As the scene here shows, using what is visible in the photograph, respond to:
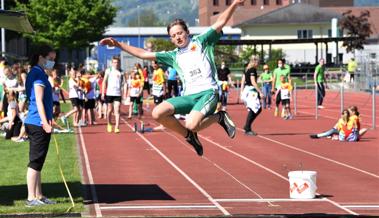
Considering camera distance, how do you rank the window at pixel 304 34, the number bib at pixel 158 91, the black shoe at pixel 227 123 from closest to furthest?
the black shoe at pixel 227 123
the number bib at pixel 158 91
the window at pixel 304 34

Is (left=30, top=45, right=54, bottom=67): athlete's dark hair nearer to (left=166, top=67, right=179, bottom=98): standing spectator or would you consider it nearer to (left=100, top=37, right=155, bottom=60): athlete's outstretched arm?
(left=100, top=37, right=155, bottom=60): athlete's outstretched arm

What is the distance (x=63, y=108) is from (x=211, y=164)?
19.0m

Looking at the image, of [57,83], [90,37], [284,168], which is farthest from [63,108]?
[90,37]

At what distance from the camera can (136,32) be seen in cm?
12794

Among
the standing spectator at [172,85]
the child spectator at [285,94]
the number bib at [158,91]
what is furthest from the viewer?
the standing spectator at [172,85]

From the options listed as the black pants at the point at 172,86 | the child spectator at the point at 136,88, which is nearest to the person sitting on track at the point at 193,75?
the child spectator at the point at 136,88

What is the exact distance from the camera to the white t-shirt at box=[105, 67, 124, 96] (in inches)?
917

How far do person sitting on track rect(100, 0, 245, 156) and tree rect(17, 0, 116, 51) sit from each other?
74938 millimetres

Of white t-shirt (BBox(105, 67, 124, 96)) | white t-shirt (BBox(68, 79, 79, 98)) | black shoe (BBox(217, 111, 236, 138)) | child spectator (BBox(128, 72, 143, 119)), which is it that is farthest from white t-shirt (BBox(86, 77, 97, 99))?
black shoe (BBox(217, 111, 236, 138))

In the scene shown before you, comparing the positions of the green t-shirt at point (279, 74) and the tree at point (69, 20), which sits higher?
the tree at point (69, 20)

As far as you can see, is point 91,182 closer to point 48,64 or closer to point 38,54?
point 48,64

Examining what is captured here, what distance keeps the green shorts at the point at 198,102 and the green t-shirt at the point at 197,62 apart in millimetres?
61

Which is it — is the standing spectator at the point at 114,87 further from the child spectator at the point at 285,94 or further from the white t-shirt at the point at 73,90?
the child spectator at the point at 285,94

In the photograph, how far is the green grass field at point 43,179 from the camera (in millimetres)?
11281
